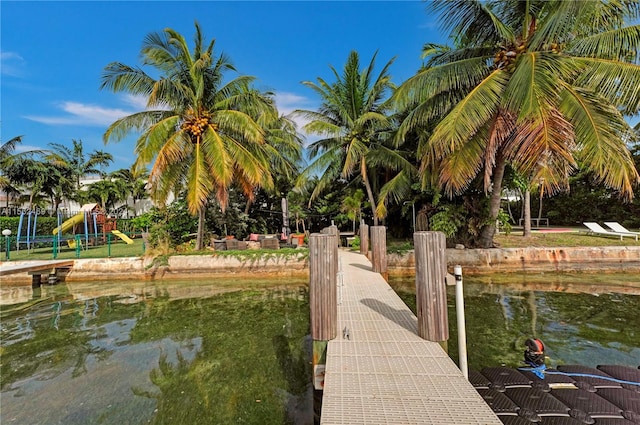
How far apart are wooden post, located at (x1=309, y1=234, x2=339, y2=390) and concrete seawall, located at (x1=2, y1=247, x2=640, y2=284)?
7.60m

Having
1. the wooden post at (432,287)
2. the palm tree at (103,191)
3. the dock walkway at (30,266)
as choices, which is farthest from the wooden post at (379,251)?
the palm tree at (103,191)

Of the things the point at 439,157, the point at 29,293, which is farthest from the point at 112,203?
the point at 439,157

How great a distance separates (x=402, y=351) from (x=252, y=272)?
890 cm

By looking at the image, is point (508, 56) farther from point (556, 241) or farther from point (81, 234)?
point (81, 234)

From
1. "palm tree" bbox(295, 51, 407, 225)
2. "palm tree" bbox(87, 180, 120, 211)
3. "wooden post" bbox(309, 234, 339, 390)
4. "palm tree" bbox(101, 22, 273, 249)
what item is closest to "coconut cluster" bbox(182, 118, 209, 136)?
"palm tree" bbox(101, 22, 273, 249)

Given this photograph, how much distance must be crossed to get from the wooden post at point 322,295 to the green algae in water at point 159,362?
856 millimetres

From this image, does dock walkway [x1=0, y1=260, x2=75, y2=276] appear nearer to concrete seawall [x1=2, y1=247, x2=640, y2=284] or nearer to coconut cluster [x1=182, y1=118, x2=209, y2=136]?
concrete seawall [x1=2, y1=247, x2=640, y2=284]

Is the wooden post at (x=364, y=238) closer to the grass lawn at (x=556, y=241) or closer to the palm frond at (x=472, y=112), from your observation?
the grass lawn at (x=556, y=241)

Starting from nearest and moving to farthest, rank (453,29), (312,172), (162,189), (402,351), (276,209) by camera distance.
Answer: (402,351) → (453,29) → (162,189) → (312,172) → (276,209)

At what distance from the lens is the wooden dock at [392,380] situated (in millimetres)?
2055

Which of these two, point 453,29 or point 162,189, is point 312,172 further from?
point 453,29

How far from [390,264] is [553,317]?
18.1ft

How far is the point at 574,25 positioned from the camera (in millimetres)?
7387

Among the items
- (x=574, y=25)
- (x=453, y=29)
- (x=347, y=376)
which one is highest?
(x=453, y=29)
